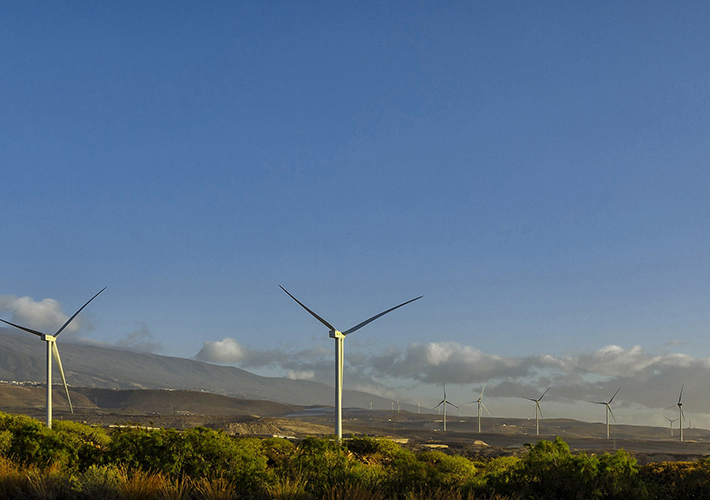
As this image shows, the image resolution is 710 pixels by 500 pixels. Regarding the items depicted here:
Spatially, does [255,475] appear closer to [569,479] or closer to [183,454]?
[183,454]

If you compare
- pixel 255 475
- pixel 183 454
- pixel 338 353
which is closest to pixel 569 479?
pixel 255 475

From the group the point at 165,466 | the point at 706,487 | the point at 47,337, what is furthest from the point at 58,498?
the point at 47,337

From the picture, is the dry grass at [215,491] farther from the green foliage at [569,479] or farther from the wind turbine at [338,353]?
the wind turbine at [338,353]

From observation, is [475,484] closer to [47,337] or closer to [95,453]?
[95,453]

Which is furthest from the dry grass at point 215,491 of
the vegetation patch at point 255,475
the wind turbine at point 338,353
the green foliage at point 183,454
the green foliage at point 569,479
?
the wind turbine at point 338,353

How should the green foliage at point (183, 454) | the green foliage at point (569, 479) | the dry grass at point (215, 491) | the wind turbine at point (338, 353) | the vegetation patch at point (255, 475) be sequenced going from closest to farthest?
the dry grass at point (215, 491), the vegetation patch at point (255, 475), the green foliage at point (569, 479), the green foliage at point (183, 454), the wind turbine at point (338, 353)

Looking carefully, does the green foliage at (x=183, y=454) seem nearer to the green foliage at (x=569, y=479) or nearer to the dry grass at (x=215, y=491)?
the dry grass at (x=215, y=491)

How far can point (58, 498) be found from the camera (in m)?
16.4

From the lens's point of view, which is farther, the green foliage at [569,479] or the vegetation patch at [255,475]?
the green foliage at [569,479]

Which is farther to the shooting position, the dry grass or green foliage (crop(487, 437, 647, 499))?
green foliage (crop(487, 437, 647, 499))

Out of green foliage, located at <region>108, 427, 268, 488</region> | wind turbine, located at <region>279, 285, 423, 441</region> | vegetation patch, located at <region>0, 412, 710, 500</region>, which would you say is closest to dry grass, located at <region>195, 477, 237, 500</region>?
vegetation patch, located at <region>0, 412, 710, 500</region>

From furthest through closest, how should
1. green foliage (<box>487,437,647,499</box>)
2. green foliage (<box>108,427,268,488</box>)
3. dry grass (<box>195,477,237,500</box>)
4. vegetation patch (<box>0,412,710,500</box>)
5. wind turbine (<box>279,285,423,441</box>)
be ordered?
wind turbine (<box>279,285,423,441</box>), green foliage (<box>108,427,268,488</box>), green foliage (<box>487,437,647,499</box>), vegetation patch (<box>0,412,710,500</box>), dry grass (<box>195,477,237,500</box>)

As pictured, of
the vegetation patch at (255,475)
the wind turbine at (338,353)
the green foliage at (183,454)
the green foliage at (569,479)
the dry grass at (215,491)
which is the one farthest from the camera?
the wind turbine at (338,353)

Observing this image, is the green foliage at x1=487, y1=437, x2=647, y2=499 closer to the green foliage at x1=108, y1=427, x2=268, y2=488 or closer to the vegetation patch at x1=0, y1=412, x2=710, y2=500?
the vegetation patch at x1=0, y1=412, x2=710, y2=500
